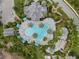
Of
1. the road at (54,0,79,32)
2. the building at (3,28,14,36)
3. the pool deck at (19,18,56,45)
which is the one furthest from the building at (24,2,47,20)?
the building at (3,28,14,36)

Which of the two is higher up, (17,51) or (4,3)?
(4,3)

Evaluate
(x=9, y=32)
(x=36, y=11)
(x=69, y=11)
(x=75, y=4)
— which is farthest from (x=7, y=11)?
(x=75, y=4)

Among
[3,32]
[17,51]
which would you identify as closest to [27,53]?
[17,51]

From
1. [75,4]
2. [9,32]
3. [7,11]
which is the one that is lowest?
[9,32]

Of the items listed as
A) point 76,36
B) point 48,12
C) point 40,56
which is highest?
point 48,12

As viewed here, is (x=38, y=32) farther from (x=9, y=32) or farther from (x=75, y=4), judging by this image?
(x=75, y=4)

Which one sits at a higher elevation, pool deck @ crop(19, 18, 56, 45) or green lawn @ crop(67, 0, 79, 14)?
green lawn @ crop(67, 0, 79, 14)

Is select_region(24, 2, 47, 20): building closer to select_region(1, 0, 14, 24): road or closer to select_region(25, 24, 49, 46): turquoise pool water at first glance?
select_region(25, 24, 49, 46): turquoise pool water

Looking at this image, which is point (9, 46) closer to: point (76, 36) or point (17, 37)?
point (17, 37)
